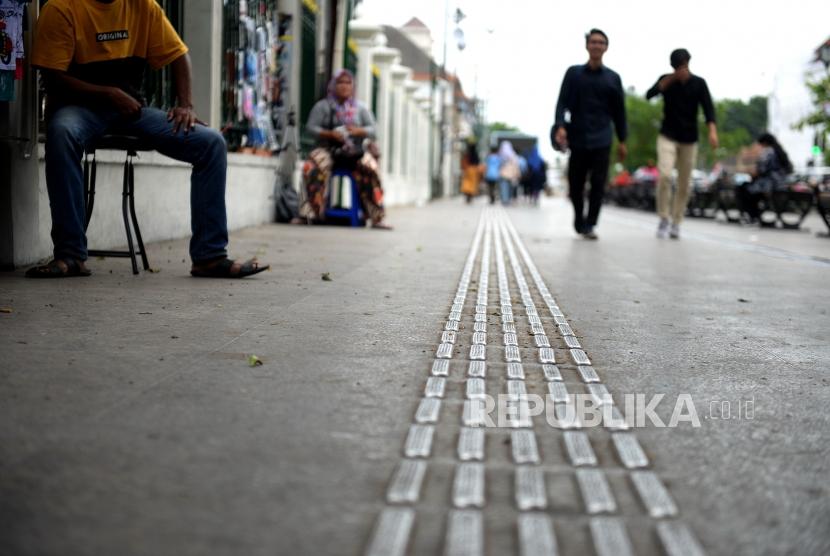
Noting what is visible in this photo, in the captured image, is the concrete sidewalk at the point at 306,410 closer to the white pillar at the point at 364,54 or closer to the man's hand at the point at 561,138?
the man's hand at the point at 561,138

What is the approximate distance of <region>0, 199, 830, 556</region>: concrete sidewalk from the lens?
2312 mm

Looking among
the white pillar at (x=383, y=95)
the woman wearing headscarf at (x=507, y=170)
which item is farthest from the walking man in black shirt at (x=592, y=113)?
the woman wearing headscarf at (x=507, y=170)

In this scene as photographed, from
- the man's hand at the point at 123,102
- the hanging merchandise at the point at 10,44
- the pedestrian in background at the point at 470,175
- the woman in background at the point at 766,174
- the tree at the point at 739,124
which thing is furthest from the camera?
the tree at the point at 739,124

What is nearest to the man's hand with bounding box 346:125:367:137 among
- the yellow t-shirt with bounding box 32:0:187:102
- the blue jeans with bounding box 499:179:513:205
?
the yellow t-shirt with bounding box 32:0:187:102

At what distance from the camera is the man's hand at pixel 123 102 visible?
6.66 m

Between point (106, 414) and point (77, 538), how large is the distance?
3.42 ft

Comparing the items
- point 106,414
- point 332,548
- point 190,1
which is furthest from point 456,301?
point 190,1

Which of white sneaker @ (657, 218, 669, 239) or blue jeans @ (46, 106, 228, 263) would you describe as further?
white sneaker @ (657, 218, 669, 239)

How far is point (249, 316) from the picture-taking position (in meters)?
5.34

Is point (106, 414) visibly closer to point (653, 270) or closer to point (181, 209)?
point (653, 270)

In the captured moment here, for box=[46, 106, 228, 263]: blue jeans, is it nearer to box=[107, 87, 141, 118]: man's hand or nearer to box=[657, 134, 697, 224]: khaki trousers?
box=[107, 87, 141, 118]: man's hand

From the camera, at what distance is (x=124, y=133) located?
6871 millimetres

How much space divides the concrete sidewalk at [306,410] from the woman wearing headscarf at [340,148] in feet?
23.7

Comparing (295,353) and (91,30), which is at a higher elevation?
(91,30)
